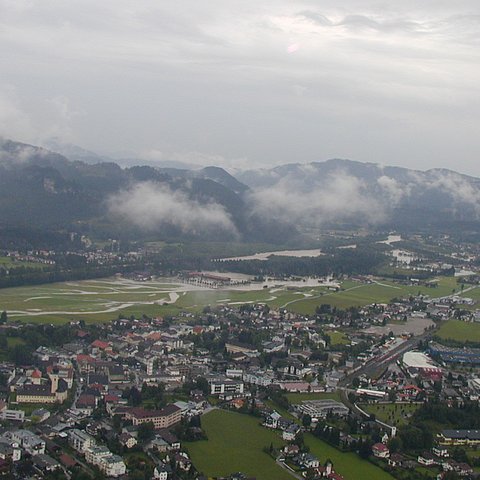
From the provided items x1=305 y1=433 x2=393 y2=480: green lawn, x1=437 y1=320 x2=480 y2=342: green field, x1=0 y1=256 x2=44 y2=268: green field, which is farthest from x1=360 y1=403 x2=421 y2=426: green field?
x1=0 y1=256 x2=44 y2=268: green field

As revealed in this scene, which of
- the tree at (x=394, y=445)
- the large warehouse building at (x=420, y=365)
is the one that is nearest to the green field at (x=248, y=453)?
the tree at (x=394, y=445)

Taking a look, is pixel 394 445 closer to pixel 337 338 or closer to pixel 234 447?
pixel 234 447

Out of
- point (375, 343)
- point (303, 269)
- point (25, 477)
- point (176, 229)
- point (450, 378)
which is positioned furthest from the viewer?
point (176, 229)

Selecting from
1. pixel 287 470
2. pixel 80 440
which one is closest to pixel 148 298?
pixel 80 440

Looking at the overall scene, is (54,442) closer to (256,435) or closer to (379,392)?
(256,435)

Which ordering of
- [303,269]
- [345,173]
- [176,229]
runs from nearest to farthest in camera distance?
[303,269] → [176,229] → [345,173]

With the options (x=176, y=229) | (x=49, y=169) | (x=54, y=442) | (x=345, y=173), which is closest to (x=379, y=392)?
(x=54, y=442)

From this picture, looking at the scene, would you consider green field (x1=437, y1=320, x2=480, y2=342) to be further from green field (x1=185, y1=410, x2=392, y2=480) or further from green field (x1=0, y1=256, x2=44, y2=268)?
green field (x1=0, y1=256, x2=44, y2=268)

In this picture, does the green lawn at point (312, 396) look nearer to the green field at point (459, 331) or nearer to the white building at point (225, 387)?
the white building at point (225, 387)
